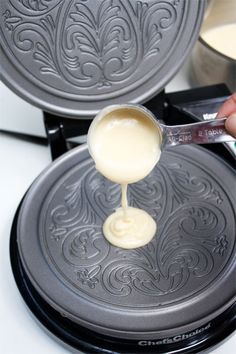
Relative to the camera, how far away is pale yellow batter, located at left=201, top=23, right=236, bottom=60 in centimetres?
123

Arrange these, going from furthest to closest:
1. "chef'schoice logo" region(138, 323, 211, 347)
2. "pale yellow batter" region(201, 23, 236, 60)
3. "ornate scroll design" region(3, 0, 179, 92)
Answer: "pale yellow batter" region(201, 23, 236, 60), "ornate scroll design" region(3, 0, 179, 92), "chef'schoice logo" region(138, 323, 211, 347)

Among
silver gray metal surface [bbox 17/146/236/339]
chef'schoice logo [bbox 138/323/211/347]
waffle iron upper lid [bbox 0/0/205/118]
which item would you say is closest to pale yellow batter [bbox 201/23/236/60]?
waffle iron upper lid [bbox 0/0/205/118]

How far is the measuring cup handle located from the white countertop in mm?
356

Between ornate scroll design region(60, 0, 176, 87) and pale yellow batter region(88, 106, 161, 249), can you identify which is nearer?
pale yellow batter region(88, 106, 161, 249)

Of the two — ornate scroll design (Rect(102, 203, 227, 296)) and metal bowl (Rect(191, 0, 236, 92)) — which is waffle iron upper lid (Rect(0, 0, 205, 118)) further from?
ornate scroll design (Rect(102, 203, 227, 296))

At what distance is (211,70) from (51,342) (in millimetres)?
771

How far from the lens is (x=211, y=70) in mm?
1309

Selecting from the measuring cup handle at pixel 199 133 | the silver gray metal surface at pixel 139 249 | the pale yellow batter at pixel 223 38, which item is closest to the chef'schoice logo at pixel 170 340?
the silver gray metal surface at pixel 139 249

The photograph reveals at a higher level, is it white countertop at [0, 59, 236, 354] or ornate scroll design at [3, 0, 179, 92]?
ornate scroll design at [3, 0, 179, 92]

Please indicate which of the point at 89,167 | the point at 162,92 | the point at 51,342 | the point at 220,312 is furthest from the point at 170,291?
the point at 162,92

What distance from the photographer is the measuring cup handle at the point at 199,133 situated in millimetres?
885

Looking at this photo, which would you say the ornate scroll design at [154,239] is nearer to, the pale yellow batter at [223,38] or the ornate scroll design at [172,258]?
the ornate scroll design at [172,258]

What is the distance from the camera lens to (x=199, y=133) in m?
0.90

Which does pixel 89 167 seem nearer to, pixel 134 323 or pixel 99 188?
pixel 99 188
